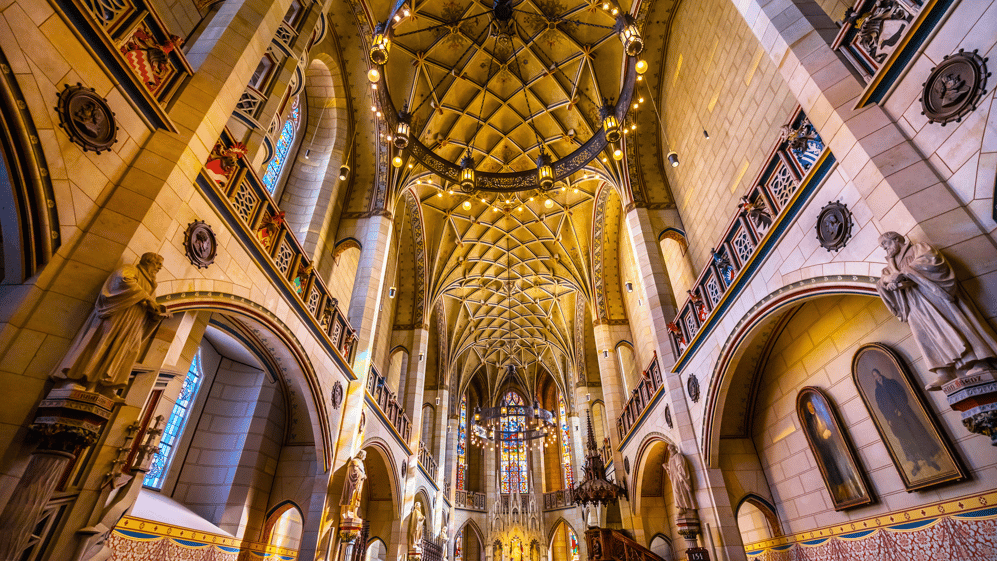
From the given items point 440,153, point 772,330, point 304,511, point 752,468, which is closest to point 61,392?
point 304,511

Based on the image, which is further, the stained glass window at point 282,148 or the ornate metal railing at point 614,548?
the stained glass window at point 282,148

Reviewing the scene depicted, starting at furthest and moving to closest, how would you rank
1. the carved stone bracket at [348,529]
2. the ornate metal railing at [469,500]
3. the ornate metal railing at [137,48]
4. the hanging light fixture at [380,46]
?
the ornate metal railing at [469,500], the carved stone bracket at [348,529], the hanging light fixture at [380,46], the ornate metal railing at [137,48]

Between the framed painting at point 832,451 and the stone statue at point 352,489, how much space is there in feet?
27.9

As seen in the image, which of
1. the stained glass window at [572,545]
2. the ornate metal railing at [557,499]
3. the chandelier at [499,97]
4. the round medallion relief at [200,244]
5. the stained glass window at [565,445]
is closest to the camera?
the round medallion relief at [200,244]

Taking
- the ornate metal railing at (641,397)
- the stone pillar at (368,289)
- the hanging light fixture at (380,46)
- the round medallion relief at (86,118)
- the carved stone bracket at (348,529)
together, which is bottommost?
the carved stone bracket at (348,529)

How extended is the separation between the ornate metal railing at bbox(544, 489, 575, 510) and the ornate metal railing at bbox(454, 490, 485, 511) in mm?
3583

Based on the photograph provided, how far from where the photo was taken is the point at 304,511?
373 inches

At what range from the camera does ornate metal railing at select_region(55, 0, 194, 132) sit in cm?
444

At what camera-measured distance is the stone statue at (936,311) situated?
3664 millimetres

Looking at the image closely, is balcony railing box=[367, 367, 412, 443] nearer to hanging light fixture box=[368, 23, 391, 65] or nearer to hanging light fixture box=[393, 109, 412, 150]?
hanging light fixture box=[393, 109, 412, 150]

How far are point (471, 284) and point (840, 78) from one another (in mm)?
18936

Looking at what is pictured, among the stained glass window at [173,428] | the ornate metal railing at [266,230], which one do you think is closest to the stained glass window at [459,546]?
the ornate metal railing at [266,230]

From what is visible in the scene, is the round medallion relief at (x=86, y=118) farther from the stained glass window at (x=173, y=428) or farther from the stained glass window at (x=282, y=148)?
the stained glass window at (x=282, y=148)

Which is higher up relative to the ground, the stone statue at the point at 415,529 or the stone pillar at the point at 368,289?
the stone pillar at the point at 368,289
